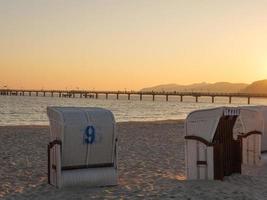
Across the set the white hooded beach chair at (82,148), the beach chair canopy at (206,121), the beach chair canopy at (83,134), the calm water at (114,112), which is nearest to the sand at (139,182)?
the white hooded beach chair at (82,148)

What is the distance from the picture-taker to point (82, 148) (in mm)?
8195

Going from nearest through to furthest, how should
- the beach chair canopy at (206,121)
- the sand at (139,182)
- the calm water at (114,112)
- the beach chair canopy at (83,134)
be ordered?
1. the sand at (139,182)
2. the beach chair canopy at (83,134)
3. the beach chair canopy at (206,121)
4. the calm water at (114,112)

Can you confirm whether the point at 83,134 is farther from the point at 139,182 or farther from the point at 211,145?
the point at 211,145

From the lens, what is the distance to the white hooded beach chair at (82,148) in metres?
8.06

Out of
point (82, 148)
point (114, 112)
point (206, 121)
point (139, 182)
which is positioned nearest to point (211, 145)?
point (206, 121)

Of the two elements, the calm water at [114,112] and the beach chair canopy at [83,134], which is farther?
the calm water at [114,112]

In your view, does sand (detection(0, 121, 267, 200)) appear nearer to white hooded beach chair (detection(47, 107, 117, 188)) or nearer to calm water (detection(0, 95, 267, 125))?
white hooded beach chair (detection(47, 107, 117, 188))

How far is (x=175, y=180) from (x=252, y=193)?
5.82 feet

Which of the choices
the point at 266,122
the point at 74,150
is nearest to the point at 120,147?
the point at 266,122

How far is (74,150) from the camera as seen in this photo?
8.15 meters

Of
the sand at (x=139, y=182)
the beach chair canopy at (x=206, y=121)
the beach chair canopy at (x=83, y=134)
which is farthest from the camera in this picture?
the beach chair canopy at (x=206, y=121)

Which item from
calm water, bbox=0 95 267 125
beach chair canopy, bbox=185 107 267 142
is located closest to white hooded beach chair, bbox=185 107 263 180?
beach chair canopy, bbox=185 107 267 142

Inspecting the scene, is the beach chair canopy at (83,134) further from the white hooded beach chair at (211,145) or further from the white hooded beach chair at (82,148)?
the white hooded beach chair at (211,145)

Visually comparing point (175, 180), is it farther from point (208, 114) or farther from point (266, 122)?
point (266, 122)
